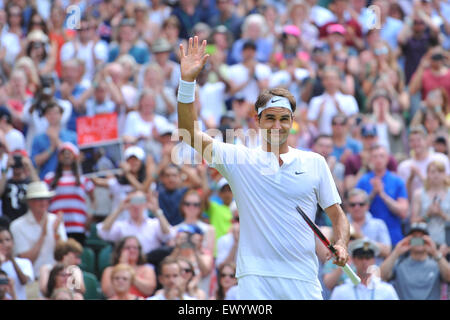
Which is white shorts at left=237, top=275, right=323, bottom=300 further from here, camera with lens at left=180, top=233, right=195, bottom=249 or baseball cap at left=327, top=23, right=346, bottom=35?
baseball cap at left=327, top=23, right=346, bottom=35

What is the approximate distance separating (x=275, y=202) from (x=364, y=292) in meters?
3.99

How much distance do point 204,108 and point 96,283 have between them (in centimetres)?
455

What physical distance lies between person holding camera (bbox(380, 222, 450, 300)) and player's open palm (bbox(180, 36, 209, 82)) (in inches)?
198

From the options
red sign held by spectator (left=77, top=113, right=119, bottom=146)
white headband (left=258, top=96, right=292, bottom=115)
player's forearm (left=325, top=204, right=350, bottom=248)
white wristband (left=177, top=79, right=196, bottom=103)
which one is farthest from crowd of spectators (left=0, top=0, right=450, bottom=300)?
white wristband (left=177, top=79, right=196, bottom=103)

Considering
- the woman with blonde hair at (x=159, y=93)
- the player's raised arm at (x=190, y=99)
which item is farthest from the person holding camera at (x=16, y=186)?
the player's raised arm at (x=190, y=99)

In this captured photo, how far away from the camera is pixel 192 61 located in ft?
22.1

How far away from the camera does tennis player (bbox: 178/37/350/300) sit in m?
6.68

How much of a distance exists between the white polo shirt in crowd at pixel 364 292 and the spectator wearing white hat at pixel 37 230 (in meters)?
3.34

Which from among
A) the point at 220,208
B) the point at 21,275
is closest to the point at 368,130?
the point at 220,208

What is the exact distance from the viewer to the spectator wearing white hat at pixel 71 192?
41.2 feet

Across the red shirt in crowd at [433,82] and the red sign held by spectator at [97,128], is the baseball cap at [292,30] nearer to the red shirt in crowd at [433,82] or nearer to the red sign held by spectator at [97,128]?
the red shirt in crowd at [433,82]
